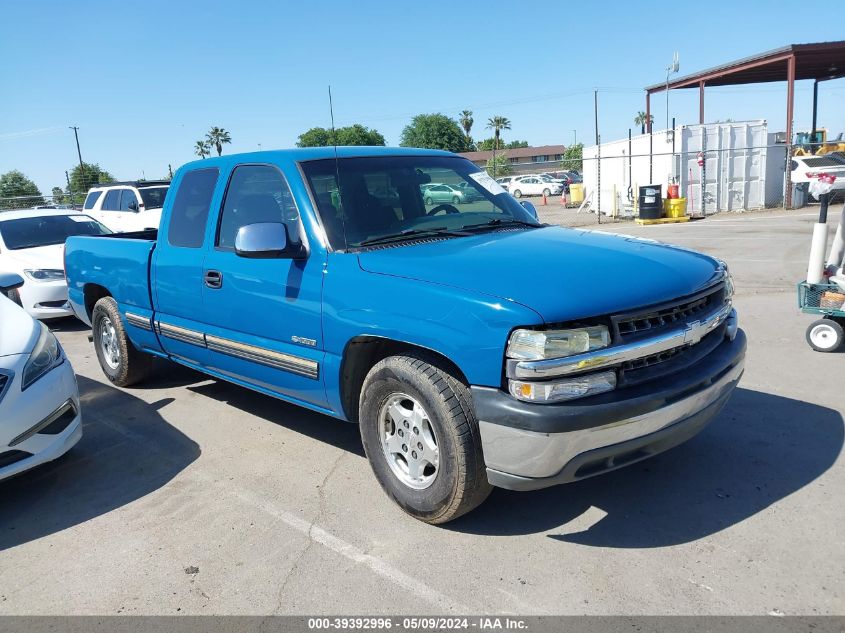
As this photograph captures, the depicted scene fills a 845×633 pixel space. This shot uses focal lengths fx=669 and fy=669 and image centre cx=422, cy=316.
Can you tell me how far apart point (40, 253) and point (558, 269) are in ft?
28.4

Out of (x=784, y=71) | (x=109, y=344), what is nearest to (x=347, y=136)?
(x=784, y=71)

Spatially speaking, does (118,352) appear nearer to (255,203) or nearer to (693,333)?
(255,203)

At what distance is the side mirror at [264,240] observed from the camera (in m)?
3.70

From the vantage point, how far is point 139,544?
3457 millimetres

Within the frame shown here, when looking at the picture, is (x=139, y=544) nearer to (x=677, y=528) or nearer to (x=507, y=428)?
(x=507, y=428)

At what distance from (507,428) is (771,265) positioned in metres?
9.67

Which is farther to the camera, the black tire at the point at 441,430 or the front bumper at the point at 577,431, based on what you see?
the black tire at the point at 441,430

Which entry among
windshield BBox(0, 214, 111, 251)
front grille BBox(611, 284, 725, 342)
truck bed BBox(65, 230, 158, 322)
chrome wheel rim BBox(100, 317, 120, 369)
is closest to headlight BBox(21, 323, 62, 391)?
truck bed BBox(65, 230, 158, 322)

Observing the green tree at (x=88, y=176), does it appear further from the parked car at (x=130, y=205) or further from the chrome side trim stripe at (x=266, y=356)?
the chrome side trim stripe at (x=266, y=356)

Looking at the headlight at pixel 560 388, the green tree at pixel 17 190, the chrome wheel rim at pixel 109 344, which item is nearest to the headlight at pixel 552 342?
the headlight at pixel 560 388

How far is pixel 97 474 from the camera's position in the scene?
4391 mm

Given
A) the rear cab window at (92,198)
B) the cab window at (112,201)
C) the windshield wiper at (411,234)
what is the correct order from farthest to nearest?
1. the rear cab window at (92,198)
2. the cab window at (112,201)
3. the windshield wiper at (411,234)

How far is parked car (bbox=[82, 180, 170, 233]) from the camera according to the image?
1472 centimetres

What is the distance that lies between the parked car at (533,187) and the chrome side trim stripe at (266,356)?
127ft
